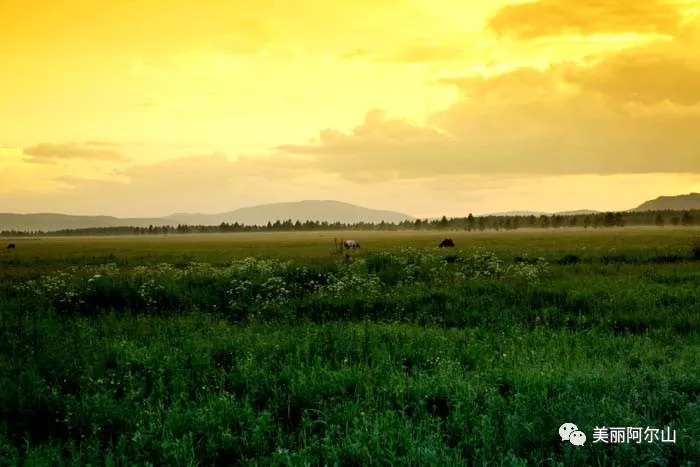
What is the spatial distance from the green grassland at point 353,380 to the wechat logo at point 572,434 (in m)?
0.10

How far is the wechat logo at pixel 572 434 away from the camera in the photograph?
6545mm

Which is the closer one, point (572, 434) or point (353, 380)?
point (572, 434)

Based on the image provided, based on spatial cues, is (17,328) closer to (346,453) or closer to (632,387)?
(346,453)

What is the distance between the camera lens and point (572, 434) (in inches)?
264

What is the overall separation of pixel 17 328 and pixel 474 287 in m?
15.2

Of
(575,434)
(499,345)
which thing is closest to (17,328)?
(499,345)

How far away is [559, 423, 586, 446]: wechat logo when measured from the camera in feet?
21.5

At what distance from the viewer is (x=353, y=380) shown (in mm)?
8961

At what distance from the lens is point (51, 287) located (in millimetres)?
20859

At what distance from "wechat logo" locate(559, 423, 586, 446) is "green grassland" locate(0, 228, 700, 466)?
98mm

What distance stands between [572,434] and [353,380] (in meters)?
3.65

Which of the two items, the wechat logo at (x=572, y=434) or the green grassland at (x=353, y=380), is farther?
the green grassland at (x=353, y=380)

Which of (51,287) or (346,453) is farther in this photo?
(51,287)

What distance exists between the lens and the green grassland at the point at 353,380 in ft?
21.8
